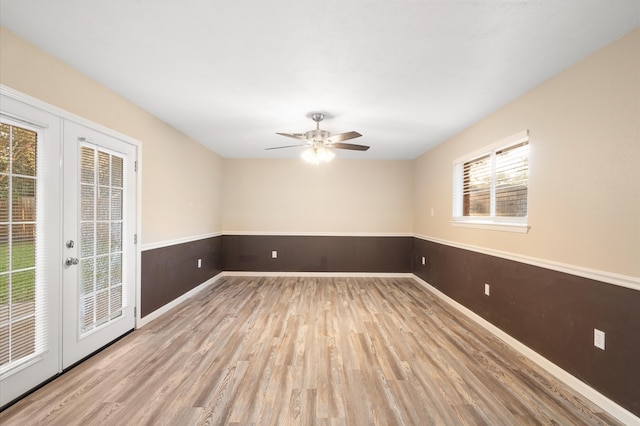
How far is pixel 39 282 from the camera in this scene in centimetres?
202

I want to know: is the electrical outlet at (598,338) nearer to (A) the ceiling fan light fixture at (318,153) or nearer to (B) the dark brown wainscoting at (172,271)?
(A) the ceiling fan light fixture at (318,153)

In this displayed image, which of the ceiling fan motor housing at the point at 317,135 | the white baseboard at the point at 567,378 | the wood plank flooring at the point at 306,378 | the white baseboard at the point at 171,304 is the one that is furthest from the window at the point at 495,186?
the white baseboard at the point at 171,304

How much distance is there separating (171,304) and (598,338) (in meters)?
4.45

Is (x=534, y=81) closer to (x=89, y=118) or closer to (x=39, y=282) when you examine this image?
(x=89, y=118)

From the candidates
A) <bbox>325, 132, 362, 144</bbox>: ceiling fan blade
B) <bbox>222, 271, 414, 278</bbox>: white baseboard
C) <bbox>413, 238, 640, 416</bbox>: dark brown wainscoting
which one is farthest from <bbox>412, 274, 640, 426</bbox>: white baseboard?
<bbox>325, 132, 362, 144</bbox>: ceiling fan blade

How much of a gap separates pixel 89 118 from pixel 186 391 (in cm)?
247

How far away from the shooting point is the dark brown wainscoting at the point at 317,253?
577 centimetres

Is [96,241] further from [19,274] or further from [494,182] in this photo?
[494,182]

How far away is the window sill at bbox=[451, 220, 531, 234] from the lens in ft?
8.84

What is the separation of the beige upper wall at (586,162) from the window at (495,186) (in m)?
0.14

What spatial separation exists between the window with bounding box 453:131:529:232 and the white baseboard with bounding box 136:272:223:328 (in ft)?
13.7

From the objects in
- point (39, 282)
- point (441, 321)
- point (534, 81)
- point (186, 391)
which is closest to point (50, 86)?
point (39, 282)

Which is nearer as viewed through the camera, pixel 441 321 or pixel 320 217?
pixel 441 321

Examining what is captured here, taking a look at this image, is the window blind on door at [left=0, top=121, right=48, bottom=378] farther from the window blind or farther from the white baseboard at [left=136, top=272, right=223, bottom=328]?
the window blind
